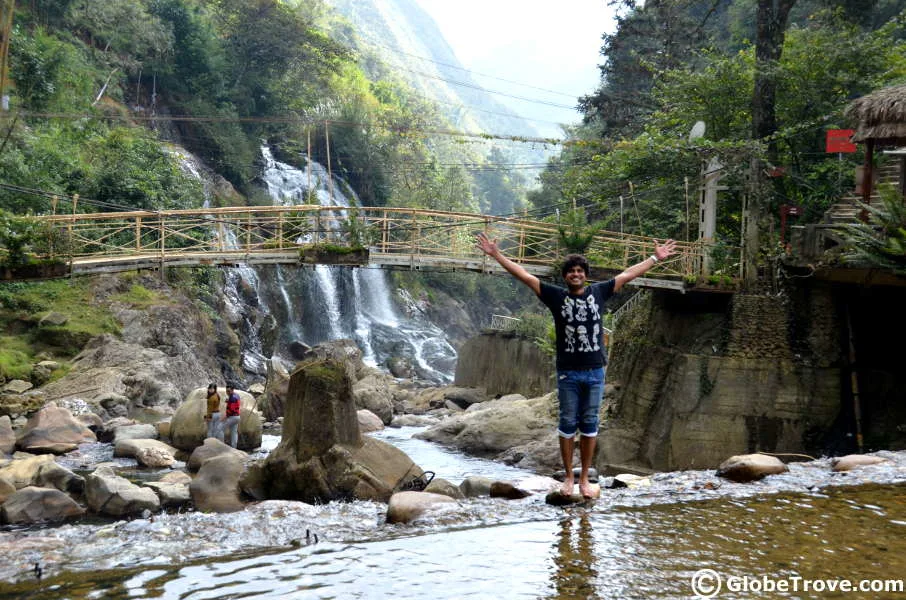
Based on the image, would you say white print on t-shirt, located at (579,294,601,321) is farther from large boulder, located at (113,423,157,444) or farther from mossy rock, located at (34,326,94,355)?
mossy rock, located at (34,326,94,355)

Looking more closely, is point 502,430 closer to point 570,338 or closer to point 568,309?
point 570,338

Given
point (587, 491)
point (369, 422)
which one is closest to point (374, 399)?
point (369, 422)

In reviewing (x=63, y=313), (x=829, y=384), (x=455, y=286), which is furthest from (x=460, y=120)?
(x=829, y=384)

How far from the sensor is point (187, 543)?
22.5 ft

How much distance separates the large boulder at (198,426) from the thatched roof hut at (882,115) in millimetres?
12951

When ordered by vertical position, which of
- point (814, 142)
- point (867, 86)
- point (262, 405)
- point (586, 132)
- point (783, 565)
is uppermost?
point (586, 132)

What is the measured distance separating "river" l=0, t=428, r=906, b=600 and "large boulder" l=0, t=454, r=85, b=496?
4151 millimetres

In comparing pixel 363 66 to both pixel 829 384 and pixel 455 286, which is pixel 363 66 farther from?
pixel 829 384

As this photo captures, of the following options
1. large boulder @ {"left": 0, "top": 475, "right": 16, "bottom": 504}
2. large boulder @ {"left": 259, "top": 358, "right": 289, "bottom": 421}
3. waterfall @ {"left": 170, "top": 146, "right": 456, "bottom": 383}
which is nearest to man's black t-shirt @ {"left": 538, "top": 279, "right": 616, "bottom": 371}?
large boulder @ {"left": 0, "top": 475, "right": 16, "bottom": 504}

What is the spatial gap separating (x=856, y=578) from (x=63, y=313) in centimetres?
2438

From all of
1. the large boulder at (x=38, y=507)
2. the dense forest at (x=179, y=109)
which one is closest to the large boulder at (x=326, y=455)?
the large boulder at (x=38, y=507)

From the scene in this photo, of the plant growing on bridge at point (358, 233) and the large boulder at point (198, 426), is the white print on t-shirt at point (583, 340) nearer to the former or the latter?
the large boulder at point (198, 426)

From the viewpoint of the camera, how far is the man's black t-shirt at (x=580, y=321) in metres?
6.84

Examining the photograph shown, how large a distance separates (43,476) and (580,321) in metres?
8.46
